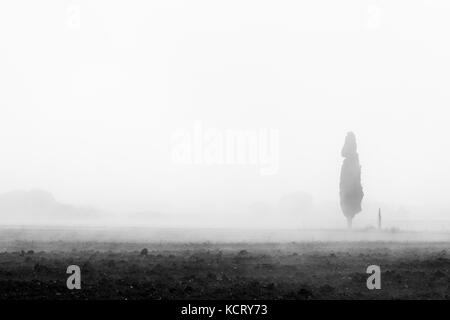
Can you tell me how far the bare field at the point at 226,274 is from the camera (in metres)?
28.5

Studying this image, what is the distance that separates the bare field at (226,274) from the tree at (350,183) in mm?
38343

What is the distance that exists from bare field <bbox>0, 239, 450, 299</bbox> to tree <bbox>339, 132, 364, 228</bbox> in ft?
126

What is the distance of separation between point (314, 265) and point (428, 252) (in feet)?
36.3

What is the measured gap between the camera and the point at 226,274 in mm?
32156

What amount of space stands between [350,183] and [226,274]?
51485mm

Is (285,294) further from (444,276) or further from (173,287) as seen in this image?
(444,276)

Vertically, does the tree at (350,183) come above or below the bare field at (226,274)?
above

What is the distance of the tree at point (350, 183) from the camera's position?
8006 cm

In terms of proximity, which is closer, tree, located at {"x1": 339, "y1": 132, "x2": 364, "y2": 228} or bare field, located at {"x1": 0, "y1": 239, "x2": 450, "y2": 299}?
bare field, located at {"x1": 0, "y1": 239, "x2": 450, "y2": 299}

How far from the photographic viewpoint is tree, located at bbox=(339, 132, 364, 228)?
3152 inches

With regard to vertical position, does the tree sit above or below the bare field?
above

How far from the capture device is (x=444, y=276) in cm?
3241

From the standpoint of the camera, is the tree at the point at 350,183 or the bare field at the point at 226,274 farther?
the tree at the point at 350,183
